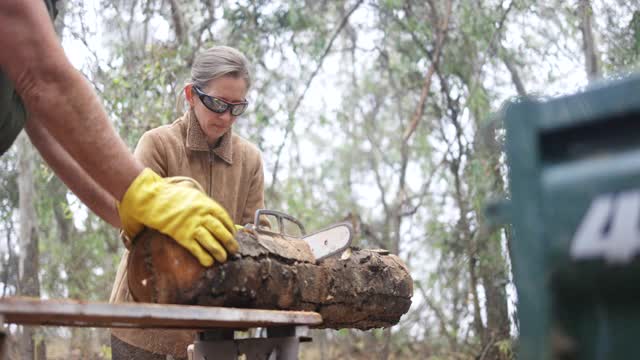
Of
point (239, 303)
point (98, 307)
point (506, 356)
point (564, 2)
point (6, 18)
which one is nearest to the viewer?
point (98, 307)

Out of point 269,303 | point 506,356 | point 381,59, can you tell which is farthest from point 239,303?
point 381,59

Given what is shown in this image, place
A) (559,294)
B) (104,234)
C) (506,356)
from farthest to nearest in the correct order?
(104,234) → (506,356) → (559,294)

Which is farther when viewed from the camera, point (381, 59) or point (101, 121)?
point (381, 59)

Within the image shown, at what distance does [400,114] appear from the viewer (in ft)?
29.1

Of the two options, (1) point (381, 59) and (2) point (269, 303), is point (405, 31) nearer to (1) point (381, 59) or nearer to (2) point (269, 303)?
(1) point (381, 59)

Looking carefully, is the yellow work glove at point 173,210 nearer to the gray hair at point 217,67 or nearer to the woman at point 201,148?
the woman at point 201,148

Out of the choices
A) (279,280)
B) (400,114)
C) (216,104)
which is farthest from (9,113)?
(400,114)

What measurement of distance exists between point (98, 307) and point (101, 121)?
60 centimetres

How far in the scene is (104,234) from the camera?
354 inches

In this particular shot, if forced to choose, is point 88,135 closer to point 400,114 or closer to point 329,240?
point 329,240

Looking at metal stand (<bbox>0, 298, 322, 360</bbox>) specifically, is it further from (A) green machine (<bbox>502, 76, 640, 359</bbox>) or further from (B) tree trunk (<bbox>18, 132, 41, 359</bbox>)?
(B) tree trunk (<bbox>18, 132, 41, 359</bbox>)

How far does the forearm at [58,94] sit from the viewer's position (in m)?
1.84

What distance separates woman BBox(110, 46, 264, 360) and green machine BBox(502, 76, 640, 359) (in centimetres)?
242

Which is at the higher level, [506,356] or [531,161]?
[531,161]
